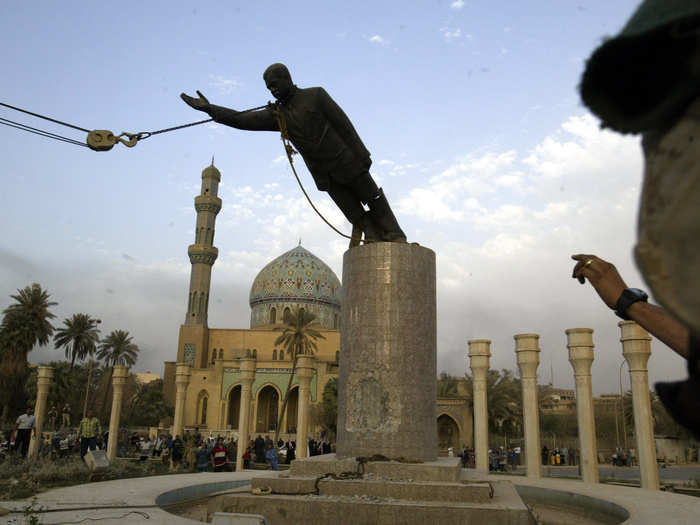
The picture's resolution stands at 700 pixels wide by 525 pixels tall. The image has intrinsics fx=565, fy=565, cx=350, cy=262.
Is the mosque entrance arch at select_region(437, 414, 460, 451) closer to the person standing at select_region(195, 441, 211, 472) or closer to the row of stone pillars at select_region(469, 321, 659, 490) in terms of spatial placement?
the row of stone pillars at select_region(469, 321, 659, 490)

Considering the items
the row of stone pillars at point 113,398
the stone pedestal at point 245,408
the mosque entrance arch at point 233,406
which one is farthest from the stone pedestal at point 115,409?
the mosque entrance arch at point 233,406

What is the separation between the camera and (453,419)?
124 feet

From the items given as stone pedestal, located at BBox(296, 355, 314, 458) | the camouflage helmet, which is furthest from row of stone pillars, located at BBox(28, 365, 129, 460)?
the camouflage helmet

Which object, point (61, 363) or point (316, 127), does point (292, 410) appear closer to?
point (61, 363)

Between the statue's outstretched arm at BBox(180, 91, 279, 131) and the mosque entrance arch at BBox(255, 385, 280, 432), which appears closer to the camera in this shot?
the statue's outstretched arm at BBox(180, 91, 279, 131)

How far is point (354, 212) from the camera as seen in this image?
21.3ft

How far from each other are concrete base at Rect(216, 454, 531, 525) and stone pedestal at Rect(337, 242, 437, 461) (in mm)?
366

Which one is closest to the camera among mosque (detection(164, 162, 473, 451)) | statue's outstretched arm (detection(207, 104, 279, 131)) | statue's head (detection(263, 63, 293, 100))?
statue's head (detection(263, 63, 293, 100))

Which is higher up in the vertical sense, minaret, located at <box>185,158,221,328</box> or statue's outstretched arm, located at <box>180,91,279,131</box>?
minaret, located at <box>185,158,221,328</box>

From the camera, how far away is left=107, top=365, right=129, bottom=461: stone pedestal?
20984mm

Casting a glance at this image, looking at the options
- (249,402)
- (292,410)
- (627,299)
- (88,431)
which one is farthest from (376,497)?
(292,410)

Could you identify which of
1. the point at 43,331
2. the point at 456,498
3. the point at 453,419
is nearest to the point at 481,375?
the point at 456,498

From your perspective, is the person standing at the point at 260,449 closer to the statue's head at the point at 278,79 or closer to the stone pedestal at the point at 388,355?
the stone pedestal at the point at 388,355

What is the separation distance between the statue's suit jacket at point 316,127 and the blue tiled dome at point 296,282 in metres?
47.2
